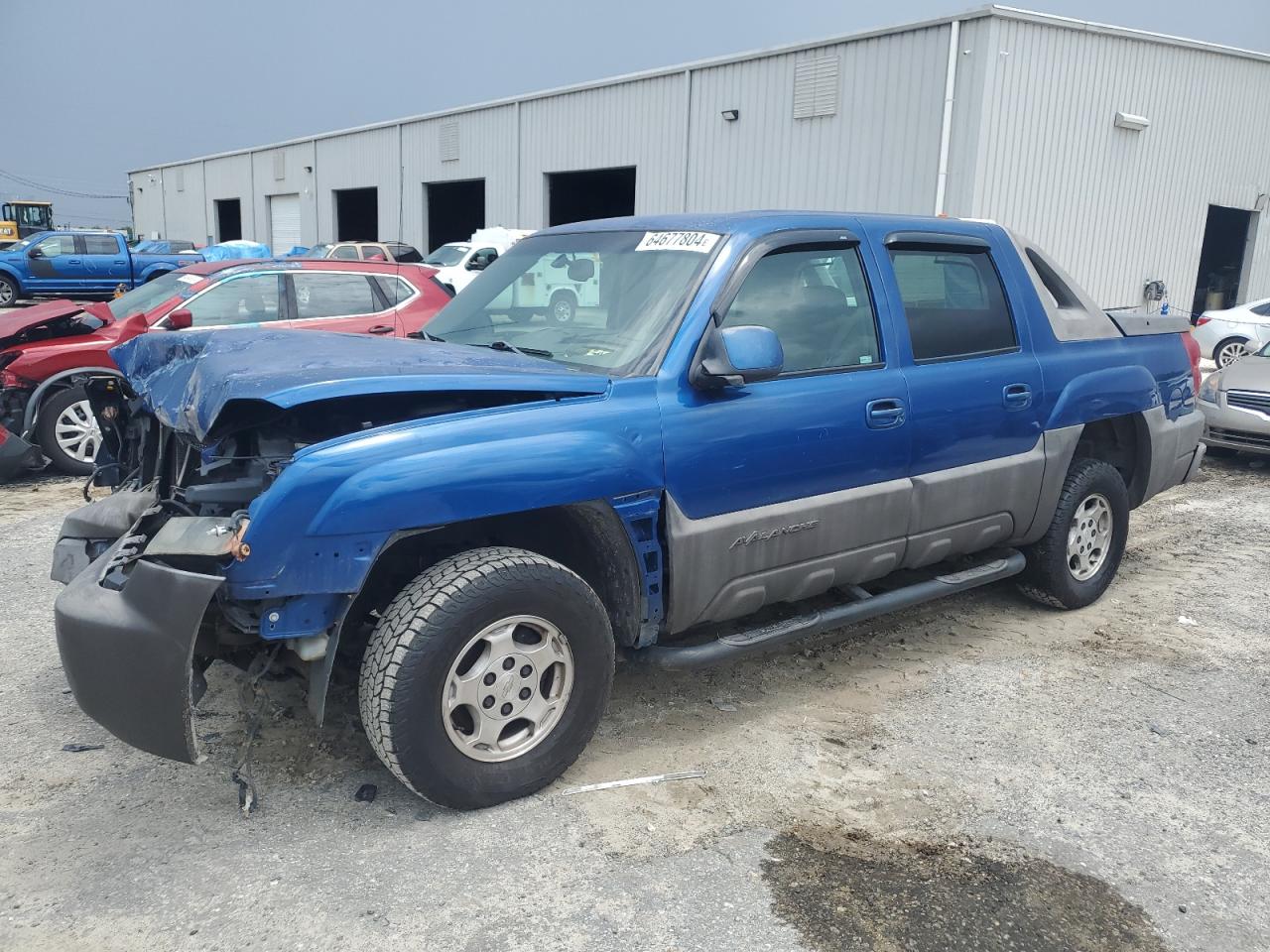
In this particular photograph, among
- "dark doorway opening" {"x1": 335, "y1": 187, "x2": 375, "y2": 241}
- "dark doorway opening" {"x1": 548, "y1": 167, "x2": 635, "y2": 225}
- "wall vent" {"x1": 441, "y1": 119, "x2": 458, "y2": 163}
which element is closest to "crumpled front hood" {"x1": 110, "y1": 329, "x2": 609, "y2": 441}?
"dark doorway opening" {"x1": 548, "y1": 167, "x2": 635, "y2": 225}

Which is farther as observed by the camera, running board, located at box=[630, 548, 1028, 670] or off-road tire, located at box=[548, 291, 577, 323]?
off-road tire, located at box=[548, 291, 577, 323]

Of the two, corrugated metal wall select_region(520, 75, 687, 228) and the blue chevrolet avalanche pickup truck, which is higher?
corrugated metal wall select_region(520, 75, 687, 228)

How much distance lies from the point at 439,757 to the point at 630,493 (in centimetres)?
102

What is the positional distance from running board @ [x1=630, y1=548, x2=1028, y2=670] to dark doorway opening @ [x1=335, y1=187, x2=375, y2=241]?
31713 mm

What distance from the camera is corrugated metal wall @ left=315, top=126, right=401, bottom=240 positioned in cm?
3150

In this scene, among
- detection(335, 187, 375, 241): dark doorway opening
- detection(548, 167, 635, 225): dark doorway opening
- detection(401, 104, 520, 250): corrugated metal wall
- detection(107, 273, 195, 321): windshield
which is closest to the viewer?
detection(107, 273, 195, 321): windshield

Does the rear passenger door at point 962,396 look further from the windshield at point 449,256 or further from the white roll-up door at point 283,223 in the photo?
the white roll-up door at point 283,223

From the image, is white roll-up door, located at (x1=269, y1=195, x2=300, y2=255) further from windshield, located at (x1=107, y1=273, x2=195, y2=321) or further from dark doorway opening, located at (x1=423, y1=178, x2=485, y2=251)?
windshield, located at (x1=107, y1=273, x2=195, y2=321)

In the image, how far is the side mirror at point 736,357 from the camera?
342 centimetres

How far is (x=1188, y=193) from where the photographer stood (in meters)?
19.6

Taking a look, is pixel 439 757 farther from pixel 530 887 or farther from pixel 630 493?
pixel 630 493

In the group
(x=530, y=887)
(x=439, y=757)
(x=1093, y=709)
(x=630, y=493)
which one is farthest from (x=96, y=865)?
(x=1093, y=709)

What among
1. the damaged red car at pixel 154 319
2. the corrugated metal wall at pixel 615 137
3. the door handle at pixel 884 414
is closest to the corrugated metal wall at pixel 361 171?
the corrugated metal wall at pixel 615 137

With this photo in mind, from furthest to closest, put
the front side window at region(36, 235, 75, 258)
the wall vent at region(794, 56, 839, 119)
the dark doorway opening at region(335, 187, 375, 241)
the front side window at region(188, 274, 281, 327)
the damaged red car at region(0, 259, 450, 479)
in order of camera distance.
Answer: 1. the dark doorway opening at region(335, 187, 375, 241)
2. the front side window at region(36, 235, 75, 258)
3. the wall vent at region(794, 56, 839, 119)
4. the front side window at region(188, 274, 281, 327)
5. the damaged red car at region(0, 259, 450, 479)
